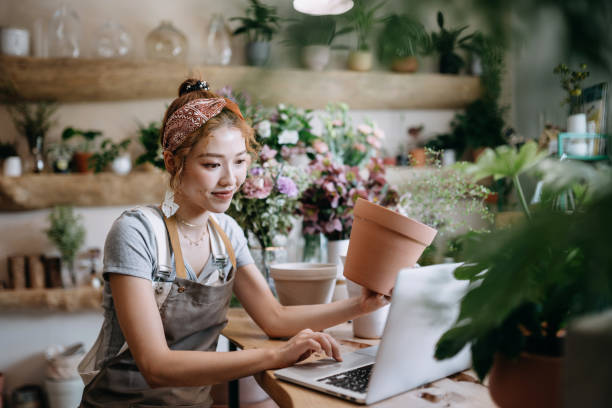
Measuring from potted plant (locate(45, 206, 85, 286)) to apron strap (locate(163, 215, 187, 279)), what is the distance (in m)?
2.41

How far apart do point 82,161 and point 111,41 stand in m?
0.88

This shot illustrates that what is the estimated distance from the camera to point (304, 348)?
0.93 metres

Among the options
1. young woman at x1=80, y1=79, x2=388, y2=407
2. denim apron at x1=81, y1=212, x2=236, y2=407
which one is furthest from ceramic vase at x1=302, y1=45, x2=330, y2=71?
denim apron at x1=81, y1=212, x2=236, y2=407

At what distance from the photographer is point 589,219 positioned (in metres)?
0.29

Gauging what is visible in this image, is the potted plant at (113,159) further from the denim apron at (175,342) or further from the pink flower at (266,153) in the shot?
the denim apron at (175,342)

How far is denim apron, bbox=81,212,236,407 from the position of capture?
114 cm

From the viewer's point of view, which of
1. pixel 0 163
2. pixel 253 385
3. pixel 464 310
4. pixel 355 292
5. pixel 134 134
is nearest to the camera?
pixel 464 310

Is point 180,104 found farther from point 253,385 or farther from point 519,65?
point 519,65

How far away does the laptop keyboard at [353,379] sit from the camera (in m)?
0.79

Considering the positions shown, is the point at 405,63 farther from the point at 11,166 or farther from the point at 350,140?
the point at 11,166

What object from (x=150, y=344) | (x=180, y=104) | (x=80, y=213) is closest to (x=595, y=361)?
(x=150, y=344)

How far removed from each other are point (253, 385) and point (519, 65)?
133 centimetres

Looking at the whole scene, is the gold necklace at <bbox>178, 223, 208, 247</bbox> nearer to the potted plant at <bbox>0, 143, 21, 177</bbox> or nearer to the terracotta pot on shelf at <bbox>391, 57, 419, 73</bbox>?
the terracotta pot on shelf at <bbox>391, 57, 419, 73</bbox>

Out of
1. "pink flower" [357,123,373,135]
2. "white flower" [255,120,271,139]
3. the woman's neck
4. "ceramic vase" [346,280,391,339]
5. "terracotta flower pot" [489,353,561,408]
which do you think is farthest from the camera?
"pink flower" [357,123,373,135]
